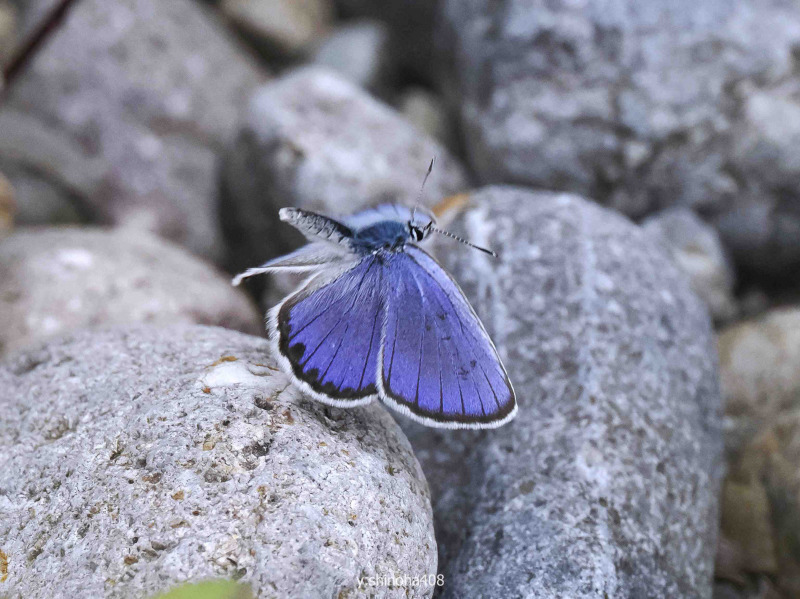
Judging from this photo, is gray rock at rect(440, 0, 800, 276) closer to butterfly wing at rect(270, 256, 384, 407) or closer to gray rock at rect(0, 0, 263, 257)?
gray rock at rect(0, 0, 263, 257)

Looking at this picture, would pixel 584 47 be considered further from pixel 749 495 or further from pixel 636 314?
pixel 749 495

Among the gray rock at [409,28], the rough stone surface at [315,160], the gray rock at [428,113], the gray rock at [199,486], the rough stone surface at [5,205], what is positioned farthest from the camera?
the gray rock at [409,28]

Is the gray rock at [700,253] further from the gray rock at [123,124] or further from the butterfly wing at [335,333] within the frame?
the gray rock at [123,124]

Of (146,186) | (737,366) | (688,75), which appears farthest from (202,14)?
(737,366)

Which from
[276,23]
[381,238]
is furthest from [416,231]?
[276,23]

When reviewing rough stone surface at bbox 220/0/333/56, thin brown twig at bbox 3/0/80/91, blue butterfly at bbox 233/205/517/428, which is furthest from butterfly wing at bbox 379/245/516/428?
rough stone surface at bbox 220/0/333/56

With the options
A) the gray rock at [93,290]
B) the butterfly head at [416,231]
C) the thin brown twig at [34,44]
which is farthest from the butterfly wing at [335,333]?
the thin brown twig at [34,44]
